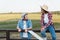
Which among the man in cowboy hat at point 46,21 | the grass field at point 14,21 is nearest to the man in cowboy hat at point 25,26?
the man in cowboy hat at point 46,21

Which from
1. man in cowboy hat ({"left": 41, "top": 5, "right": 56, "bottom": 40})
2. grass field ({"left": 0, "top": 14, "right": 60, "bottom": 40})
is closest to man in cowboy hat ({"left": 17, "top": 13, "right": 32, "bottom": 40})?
man in cowboy hat ({"left": 41, "top": 5, "right": 56, "bottom": 40})

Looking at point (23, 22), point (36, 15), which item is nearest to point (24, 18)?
point (23, 22)

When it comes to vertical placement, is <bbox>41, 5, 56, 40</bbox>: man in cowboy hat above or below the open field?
above

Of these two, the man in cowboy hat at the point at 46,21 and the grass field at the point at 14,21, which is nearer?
the man in cowboy hat at the point at 46,21

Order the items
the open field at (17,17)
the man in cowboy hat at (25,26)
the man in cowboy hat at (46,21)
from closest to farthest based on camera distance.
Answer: the man in cowboy hat at (46,21) < the man in cowboy hat at (25,26) < the open field at (17,17)

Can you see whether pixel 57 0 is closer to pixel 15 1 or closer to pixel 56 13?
pixel 56 13

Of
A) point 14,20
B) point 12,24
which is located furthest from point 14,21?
point 12,24

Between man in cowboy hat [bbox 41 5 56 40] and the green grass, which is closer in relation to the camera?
man in cowboy hat [bbox 41 5 56 40]

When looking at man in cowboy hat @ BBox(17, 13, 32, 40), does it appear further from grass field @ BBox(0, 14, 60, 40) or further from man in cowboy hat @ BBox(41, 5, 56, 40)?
Answer: grass field @ BBox(0, 14, 60, 40)

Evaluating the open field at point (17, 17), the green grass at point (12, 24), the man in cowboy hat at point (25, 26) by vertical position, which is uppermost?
the man in cowboy hat at point (25, 26)

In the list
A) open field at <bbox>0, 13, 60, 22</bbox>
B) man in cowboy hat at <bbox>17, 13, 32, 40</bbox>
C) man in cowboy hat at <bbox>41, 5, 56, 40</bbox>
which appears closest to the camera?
man in cowboy hat at <bbox>41, 5, 56, 40</bbox>

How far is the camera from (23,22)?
6602 mm

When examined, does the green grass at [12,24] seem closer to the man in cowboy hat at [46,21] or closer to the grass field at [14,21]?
the grass field at [14,21]

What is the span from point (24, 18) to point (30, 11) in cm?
247
